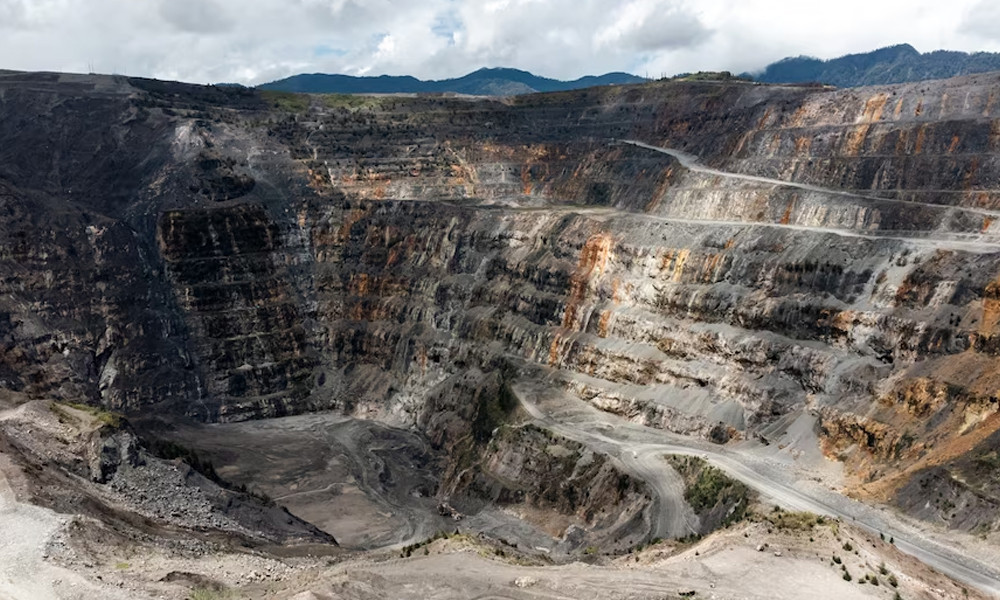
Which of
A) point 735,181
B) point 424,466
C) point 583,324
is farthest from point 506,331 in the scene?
point 735,181

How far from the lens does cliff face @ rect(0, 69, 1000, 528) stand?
5275 centimetres

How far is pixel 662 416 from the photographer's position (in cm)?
5747

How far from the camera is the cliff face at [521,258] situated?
2077 inches

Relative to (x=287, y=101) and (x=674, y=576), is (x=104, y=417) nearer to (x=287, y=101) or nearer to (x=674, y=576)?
(x=674, y=576)

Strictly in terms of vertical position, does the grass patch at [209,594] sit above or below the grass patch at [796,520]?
below

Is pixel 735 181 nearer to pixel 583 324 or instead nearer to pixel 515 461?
pixel 583 324

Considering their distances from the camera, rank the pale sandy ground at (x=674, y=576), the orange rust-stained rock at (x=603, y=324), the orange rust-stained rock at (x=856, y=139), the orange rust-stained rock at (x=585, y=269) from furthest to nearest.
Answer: the orange rust-stained rock at (x=856, y=139) < the orange rust-stained rock at (x=585, y=269) < the orange rust-stained rock at (x=603, y=324) < the pale sandy ground at (x=674, y=576)

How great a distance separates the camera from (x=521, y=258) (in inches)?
3120

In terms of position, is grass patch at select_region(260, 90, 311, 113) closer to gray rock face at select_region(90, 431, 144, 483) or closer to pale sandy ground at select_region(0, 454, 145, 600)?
gray rock face at select_region(90, 431, 144, 483)

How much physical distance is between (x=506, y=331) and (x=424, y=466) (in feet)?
47.2

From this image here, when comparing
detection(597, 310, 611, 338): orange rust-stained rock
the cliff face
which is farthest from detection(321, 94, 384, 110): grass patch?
detection(597, 310, 611, 338): orange rust-stained rock

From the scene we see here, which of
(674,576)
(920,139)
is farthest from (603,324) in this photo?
(674,576)

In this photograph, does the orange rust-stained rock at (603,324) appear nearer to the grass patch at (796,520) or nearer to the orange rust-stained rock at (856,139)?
the grass patch at (796,520)

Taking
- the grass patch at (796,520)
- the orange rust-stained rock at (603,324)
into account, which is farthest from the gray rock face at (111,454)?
the orange rust-stained rock at (603,324)
